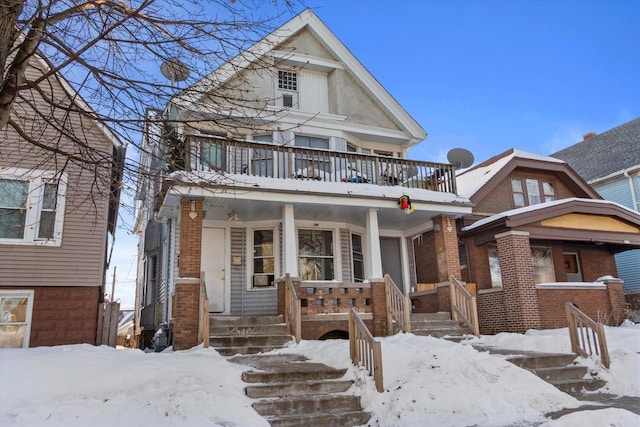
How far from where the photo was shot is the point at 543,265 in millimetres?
17906

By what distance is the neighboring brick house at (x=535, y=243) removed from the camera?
14406 millimetres

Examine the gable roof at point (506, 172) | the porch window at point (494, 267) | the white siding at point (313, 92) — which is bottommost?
the porch window at point (494, 267)

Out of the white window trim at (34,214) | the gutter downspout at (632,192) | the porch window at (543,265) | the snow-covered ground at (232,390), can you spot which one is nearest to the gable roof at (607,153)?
the gutter downspout at (632,192)

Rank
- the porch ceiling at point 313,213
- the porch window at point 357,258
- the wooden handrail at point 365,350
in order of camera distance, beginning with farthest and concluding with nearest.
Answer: the porch window at point 357,258 → the porch ceiling at point 313,213 → the wooden handrail at point 365,350

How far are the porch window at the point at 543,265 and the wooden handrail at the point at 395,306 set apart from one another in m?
7.57

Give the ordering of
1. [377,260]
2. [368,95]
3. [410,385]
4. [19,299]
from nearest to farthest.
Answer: [410,385] < [19,299] < [377,260] < [368,95]

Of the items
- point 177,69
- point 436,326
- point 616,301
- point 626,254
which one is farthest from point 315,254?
point 626,254

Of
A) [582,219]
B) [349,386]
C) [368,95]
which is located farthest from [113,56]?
[582,219]

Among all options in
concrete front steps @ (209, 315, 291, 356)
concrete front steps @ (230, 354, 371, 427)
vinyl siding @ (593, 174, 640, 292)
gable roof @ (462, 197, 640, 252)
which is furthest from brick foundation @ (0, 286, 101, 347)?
vinyl siding @ (593, 174, 640, 292)

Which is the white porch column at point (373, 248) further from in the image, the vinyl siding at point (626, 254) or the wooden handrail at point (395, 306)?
the vinyl siding at point (626, 254)

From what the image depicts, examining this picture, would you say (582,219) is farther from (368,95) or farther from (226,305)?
(226,305)

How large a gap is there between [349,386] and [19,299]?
8.50 metres

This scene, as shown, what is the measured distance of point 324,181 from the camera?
13367 millimetres

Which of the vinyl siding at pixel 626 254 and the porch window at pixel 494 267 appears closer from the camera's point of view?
the porch window at pixel 494 267
